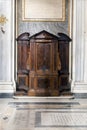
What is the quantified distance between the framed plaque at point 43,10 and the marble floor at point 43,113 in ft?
8.16

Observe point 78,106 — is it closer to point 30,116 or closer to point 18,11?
point 30,116

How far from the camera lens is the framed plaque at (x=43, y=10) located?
35.8ft

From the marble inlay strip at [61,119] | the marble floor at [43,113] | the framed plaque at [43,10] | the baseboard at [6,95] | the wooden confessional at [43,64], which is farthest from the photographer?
the framed plaque at [43,10]

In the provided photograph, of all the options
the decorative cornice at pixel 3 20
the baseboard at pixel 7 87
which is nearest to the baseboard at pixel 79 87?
the baseboard at pixel 7 87

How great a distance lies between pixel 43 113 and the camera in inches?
317

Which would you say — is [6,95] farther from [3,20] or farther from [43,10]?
[43,10]

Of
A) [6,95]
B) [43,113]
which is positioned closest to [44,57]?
[6,95]

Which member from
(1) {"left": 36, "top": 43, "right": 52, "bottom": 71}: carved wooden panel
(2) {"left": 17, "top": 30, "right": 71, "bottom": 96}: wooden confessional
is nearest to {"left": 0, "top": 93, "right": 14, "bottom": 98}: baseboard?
(2) {"left": 17, "top": 30, "right": 71, "bottom": 96}: wooden confessional

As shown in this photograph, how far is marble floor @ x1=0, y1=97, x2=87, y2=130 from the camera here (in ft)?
21.8

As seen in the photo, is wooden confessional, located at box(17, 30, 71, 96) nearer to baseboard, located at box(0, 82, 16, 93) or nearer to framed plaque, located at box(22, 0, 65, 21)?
baseboard, located at box(0, 82, 16, 93)

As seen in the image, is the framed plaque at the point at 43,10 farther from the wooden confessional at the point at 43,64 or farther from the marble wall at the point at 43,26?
the wooden confessional at the point at 43,64

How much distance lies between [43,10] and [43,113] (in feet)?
13.0

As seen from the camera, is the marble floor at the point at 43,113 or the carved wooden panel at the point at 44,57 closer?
the marble floor at the point at 43,113

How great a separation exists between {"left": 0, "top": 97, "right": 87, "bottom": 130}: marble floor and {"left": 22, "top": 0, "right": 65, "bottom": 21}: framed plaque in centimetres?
249
